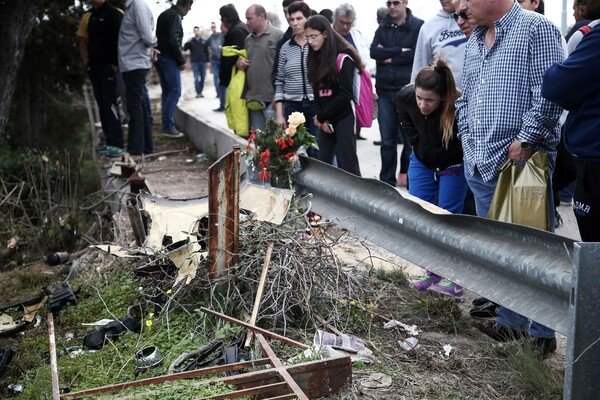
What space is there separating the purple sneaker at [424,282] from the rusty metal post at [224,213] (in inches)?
59.9

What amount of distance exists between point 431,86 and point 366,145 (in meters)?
7.26

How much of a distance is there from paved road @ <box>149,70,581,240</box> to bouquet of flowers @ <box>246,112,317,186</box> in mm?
748

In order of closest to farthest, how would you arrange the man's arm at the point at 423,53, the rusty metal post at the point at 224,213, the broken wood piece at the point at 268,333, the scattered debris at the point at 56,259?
the broken wood piece at the point at 268,333 < the rusty metal post at the point at 224,213 < the scattered debris at the point at 56,259 < the man's arm at the point at 423,53

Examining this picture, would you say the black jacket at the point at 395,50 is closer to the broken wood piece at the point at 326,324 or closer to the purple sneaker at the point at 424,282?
the purple sneaker at the point at 424,282

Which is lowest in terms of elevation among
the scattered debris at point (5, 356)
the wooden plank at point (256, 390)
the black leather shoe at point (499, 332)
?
the scattered debris at point (5, 356)

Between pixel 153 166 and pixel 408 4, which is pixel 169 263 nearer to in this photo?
pixel 408 4

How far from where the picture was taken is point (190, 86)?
29.2 meters

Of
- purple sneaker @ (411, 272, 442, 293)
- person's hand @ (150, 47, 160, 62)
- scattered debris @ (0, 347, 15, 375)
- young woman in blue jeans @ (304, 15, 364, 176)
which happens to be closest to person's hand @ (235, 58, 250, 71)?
person's hand @ (150, 47, 160, 62)

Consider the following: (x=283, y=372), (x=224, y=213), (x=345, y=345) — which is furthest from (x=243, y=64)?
(x=283, y=372)

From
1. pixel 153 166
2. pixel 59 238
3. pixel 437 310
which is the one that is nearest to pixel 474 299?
pixel 437 310

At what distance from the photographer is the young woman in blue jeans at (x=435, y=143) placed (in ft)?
18.0

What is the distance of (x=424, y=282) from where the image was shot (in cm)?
543

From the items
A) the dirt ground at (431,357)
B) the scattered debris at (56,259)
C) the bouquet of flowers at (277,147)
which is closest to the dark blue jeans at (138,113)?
the scattered debris at (56,259)

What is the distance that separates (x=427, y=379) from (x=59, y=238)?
23.5 ft
